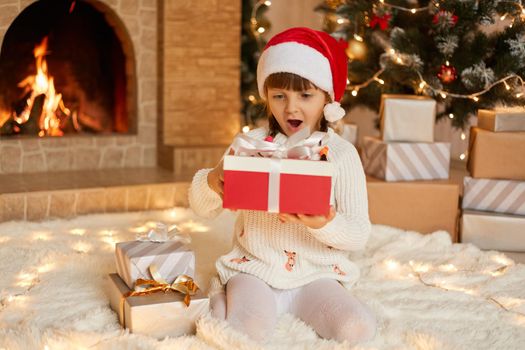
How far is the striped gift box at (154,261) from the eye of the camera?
4.69 feet

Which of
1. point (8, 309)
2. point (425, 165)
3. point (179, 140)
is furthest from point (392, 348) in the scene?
point (179, 140)

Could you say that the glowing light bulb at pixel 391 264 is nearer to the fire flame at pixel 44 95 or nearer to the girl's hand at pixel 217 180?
the girl's hand at pixel 217 180

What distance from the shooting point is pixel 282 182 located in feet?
4.23

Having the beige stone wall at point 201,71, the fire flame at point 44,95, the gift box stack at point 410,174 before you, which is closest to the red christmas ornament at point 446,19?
Answer: the gift box stack at point 410,174

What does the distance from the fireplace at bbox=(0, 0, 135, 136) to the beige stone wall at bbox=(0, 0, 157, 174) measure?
9cm

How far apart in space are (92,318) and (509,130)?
149 cm

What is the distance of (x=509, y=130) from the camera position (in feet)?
7.22

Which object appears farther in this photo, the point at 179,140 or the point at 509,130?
the point at 179,140

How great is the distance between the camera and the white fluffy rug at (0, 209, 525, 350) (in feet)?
4.42

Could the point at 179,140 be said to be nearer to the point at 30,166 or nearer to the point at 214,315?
the point at 30,166

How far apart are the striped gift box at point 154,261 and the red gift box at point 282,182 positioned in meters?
0.25

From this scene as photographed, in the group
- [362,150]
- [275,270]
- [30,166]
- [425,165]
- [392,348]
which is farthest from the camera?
[30,166]

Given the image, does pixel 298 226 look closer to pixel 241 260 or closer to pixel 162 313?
pixel 241 260

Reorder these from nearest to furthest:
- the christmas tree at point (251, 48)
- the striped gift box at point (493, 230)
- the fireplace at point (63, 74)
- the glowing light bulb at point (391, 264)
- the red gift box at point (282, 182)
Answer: the red gift box at point (282, 182) < the glowing light bulb at point (391, 264) < the striped gift box at point (493, 230) < the fireplace at point (63, 74) < the christmas tree at point (251, 48)
